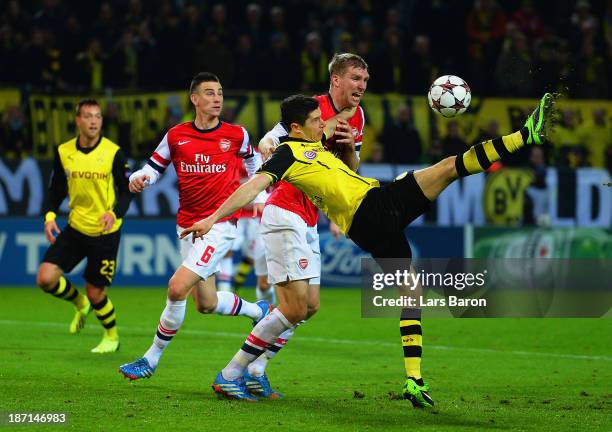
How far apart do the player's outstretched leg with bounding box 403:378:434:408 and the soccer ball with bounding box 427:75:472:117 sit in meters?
2.18

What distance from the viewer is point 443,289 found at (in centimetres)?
1395

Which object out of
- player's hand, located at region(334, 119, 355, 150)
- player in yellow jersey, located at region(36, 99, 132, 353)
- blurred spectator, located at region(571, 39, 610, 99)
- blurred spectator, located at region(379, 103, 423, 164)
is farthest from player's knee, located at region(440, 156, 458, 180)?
blurred spectator, located at region(571, 39, 610, 99)

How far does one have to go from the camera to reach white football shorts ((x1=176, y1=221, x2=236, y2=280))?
27.8ft

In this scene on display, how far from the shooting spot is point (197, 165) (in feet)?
29.5

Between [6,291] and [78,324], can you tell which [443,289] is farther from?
[6,291]

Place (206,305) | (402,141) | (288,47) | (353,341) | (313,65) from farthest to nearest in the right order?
(288,47) → (313,65) → (402,141) → (353,341) → (206,305)

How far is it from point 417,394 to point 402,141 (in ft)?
36.6

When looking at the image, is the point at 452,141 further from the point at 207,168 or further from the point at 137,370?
the point at 137,370

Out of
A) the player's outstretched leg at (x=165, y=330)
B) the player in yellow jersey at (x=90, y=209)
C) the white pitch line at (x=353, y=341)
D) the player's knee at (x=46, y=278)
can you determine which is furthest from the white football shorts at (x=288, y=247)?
the white pitch line at (x=353, y=341)

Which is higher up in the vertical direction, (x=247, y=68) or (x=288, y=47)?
(x=288, y=47)

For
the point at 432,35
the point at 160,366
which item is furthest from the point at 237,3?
the point at 160,366

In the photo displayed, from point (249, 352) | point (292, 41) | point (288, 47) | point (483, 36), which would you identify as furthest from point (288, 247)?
point (483, 36)

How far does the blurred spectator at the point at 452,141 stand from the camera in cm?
1803

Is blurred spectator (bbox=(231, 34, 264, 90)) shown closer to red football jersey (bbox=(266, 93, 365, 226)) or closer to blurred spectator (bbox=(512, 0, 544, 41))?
blurred spectator (bbox=(512, 0, 544, 41))
